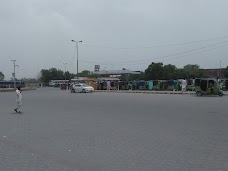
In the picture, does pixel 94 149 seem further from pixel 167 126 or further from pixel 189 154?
pixel 167 126

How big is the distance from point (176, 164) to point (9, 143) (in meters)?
4.58

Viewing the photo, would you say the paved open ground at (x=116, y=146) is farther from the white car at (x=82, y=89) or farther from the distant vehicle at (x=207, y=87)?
the white car at (x=82, y=89)

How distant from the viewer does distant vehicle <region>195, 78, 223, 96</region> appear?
3234 centimetres

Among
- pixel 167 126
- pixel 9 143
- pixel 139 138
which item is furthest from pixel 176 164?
pixel 167 126

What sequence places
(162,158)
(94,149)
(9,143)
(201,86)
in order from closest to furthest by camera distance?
(162,158) < (94,149) < (9,143) < (201,86)

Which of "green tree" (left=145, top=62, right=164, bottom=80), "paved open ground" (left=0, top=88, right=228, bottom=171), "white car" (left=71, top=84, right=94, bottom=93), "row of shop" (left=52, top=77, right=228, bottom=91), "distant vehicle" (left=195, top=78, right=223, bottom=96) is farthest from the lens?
"green tree" (left=145, top=62, right=164, bottom=80)

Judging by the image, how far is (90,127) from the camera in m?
11.7

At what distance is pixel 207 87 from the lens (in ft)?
107

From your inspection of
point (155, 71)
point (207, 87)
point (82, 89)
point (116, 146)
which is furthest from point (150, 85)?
point (155, 71)

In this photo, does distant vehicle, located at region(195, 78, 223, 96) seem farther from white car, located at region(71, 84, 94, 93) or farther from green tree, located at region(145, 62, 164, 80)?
green tree, located at region(145, 62, 164, 80)

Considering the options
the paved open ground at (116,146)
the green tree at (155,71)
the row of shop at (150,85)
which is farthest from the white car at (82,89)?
the green tree at (155,71)

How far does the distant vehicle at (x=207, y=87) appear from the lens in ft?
106

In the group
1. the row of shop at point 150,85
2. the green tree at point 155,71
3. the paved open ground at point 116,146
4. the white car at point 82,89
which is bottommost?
the paved open ground at point 116,146

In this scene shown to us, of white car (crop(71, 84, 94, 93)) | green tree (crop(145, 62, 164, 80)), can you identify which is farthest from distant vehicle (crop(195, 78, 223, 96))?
green tree (crop(145, 62, 164, 80))
